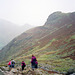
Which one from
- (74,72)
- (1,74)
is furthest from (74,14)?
(1,74)

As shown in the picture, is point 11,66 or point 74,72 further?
point 11,66

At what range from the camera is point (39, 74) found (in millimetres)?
15234

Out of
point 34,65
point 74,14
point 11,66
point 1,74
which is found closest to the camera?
point 1,74

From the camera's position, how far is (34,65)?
1759cm

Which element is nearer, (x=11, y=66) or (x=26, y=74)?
(x=26, y=74)

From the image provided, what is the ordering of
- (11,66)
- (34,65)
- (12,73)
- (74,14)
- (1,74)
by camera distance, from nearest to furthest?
(1,74) < (12,73) < (34,65) < (11,66) < (74,14)

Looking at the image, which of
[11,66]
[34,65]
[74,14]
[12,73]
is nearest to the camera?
[12,73]

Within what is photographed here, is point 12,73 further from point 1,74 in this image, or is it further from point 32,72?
point 32,72

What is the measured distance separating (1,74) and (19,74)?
3214mm

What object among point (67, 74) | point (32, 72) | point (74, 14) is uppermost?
point (74, 14)

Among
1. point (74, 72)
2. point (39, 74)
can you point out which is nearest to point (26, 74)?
point (39, 74)

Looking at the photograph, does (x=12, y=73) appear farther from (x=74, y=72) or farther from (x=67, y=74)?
(x=74, y=72)

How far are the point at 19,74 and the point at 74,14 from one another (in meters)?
109

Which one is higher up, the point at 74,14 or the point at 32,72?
the point at 74,14
